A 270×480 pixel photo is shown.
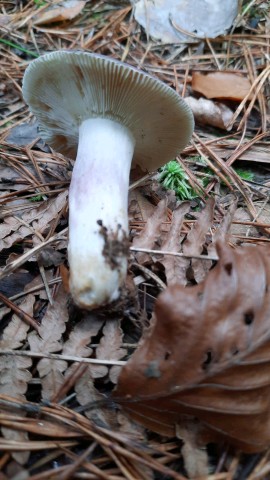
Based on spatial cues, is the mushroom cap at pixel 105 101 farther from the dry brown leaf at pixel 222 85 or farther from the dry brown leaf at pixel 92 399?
the dry brown leaf at pixel 92 399

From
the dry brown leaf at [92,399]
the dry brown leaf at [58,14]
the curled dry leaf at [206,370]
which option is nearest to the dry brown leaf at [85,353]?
the dry brown leaf at [92,399]

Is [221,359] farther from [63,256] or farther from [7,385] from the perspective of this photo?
[63,256]

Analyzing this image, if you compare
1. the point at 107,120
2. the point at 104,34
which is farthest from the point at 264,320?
the point at 104,34

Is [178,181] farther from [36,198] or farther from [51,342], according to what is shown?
[51,342]

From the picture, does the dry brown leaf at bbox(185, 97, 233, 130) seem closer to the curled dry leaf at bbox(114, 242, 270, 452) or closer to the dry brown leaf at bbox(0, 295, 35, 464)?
the curled dry leaf at bbox(114, 242, 270, 452)

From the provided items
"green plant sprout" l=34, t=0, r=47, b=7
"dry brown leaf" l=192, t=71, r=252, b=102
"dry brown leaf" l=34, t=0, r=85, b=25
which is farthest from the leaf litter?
"green plant sprout" l=34, t=0, r=47, b=7
